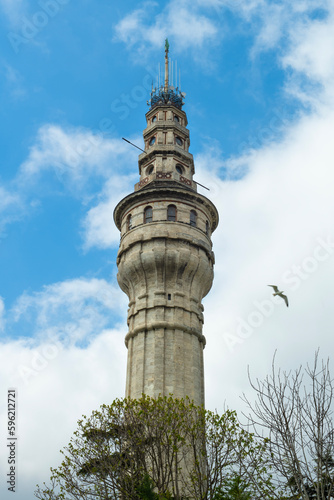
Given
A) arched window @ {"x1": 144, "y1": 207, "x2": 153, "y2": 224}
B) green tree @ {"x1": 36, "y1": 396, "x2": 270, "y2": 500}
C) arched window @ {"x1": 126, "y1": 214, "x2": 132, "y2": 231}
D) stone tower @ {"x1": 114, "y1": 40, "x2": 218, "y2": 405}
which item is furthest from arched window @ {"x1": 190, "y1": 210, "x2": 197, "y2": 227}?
green tree @ {"x1": 36, "y1": 396, "x2": 270, "y2": 500}

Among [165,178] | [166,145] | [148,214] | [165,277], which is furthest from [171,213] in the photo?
[166,145]

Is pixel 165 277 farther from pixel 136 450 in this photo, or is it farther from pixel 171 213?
pixel 136 450

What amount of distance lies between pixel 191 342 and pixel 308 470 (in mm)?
21171

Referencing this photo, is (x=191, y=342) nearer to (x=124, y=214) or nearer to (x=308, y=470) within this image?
(x=124, y=214)

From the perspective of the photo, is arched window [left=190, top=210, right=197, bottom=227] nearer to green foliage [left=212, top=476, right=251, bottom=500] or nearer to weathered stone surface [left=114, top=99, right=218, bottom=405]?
weathered stone surface [left=114, top=99, right=218, bottom=405]

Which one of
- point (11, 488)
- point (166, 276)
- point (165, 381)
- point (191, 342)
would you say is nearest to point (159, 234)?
point (166, 276)

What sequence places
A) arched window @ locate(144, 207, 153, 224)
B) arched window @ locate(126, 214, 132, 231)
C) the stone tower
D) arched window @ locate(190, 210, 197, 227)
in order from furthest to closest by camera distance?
arched window @ locate(126, 214, 132, 231) < arched window @ locate(190, 210, 197, 227) < arched window @ locate(144, 207, 153, 224) < the stone tower

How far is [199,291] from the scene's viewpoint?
4047 cm

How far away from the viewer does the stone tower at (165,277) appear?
36062 mm

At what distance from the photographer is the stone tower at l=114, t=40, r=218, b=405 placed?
36.1 meters

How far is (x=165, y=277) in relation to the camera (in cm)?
3916

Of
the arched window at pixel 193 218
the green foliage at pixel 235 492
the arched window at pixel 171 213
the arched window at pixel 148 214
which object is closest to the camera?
the green foliage at pixel 235 492

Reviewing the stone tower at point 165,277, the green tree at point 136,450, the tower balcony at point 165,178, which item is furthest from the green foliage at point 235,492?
the tower balcony at point 165,178

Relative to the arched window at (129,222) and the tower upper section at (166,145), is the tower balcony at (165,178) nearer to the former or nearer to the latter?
the tower upper section at (166,145)
